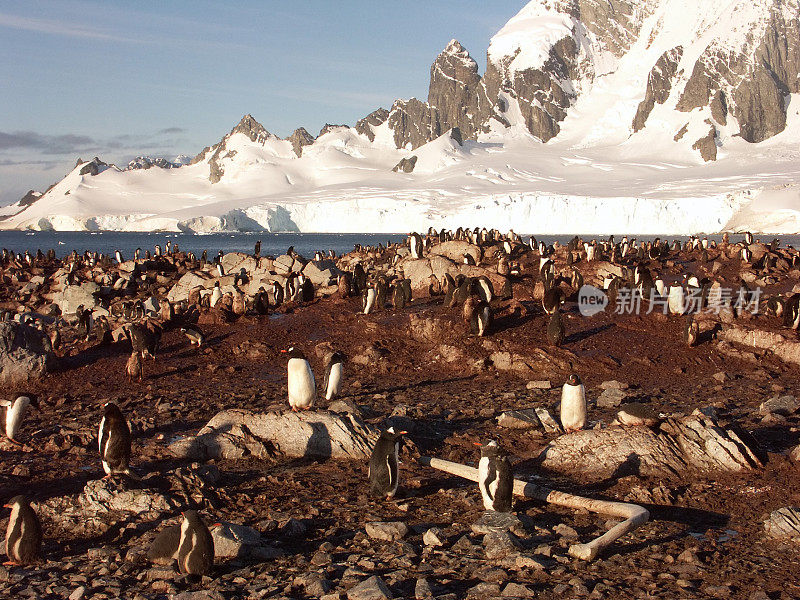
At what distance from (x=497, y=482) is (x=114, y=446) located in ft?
13.8

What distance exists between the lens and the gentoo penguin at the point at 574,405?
32.3ft

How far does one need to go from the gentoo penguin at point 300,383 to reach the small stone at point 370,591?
215 inches

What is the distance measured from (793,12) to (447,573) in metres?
209

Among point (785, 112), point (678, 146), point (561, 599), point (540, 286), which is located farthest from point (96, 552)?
point (785, 112)

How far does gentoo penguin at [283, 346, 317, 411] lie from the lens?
10875 millimetres

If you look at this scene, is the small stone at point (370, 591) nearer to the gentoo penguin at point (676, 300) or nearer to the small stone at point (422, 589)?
the small stone at point (422, 589)

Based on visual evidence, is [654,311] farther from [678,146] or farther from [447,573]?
[678,146]

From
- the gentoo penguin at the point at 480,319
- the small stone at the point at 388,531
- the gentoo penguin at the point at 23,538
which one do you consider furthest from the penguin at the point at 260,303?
the small stone at the point at 388,531

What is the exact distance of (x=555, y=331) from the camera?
14781 mm

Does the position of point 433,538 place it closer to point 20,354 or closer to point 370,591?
point 370,591

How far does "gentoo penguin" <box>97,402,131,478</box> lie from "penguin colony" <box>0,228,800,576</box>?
0.01 m

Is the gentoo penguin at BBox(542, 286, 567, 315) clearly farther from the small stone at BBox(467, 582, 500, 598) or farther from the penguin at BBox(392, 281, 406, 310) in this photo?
the small stone at BBox(467, 582, 500, 598)

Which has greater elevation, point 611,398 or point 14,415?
point 14,415

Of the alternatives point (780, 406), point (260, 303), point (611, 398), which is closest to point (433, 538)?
point (611, 398)
